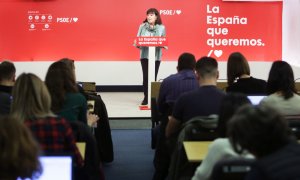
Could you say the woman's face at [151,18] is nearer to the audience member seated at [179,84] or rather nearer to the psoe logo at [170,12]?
the psoe logo at [170,12]

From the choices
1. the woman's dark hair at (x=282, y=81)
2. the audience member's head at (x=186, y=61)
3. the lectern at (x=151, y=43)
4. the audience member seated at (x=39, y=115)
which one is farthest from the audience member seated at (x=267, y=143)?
the lectern at (x=151, y=43)

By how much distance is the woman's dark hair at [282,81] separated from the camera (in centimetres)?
417

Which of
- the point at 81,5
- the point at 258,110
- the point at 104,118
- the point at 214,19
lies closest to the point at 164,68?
the point at 214,19

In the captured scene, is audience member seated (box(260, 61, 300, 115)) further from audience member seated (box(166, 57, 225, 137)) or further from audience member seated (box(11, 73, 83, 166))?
audience member seated (box(11, 73, 83, 166))

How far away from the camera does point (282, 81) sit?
4.21 meters

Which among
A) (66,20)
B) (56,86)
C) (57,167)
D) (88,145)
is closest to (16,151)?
(57,167)

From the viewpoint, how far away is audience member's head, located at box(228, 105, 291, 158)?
1.93 metres

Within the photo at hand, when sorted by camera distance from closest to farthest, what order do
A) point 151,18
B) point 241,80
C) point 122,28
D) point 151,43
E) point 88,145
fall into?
point 88,145, point 241,80, point 151,43, point 151,18, point 122,28

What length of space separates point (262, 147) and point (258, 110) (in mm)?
157

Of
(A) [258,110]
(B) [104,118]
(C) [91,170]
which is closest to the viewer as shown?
(A) [258,110]

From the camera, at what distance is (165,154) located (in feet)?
15.2

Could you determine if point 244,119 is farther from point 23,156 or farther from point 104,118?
point 104,118

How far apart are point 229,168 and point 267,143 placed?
0.29 m

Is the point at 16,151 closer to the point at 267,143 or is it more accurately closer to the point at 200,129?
the point at 267,143
